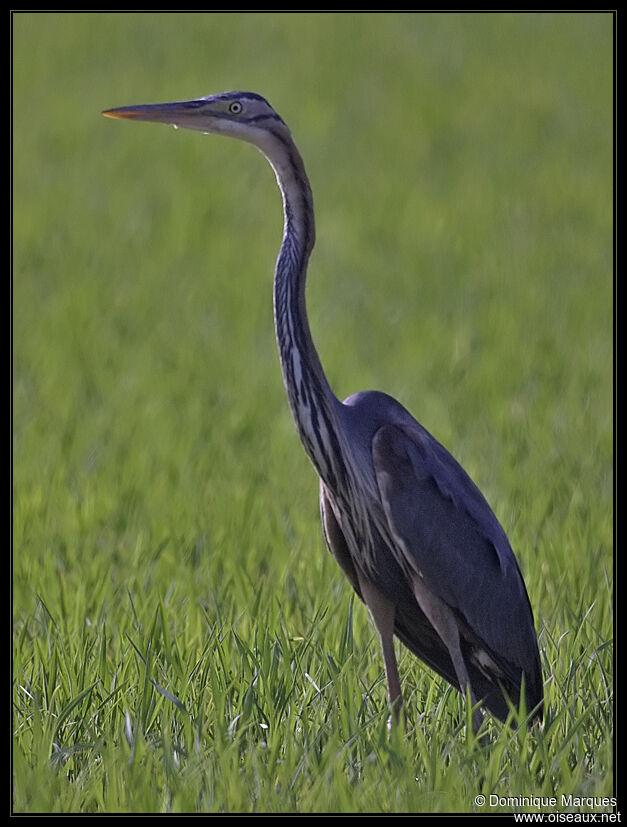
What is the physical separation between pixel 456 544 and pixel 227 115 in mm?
1439

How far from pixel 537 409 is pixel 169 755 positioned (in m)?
4.48

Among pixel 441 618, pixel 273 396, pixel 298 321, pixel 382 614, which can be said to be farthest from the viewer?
pixel 273 396

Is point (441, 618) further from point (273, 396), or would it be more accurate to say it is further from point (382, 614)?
point (273, 396)

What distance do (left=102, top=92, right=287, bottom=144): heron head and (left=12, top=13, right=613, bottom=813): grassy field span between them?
1.52 meters

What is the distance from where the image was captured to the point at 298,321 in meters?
3.48

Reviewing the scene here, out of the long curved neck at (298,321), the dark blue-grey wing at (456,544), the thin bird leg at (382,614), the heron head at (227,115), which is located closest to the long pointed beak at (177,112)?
the heron head at (227,115)

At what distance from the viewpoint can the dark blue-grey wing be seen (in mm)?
3560

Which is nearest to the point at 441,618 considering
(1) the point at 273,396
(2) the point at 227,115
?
(2) the point at 227,115

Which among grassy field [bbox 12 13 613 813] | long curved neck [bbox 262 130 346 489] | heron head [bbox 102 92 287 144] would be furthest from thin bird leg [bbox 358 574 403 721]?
heron head [bbox 102 92 287 144]

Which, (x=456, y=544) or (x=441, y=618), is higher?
(x=456, y=544)

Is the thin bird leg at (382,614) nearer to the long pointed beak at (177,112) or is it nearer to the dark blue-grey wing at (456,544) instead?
the dark blue-grey wing at (456,544)

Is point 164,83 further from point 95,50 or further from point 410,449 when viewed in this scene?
point 410,449

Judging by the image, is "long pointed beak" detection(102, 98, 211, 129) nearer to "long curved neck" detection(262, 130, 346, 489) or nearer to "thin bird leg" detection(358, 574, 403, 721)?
"long curved neck" detection(262, 130, 346, 489)

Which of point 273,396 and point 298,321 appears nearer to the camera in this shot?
point 298,321
